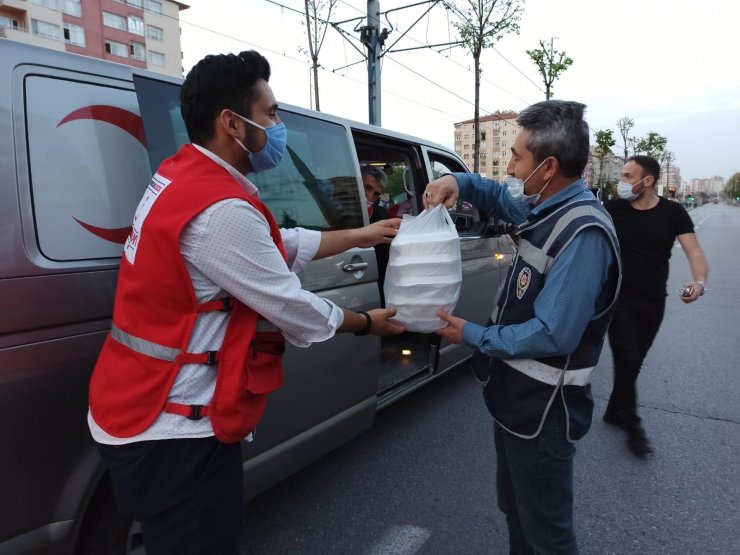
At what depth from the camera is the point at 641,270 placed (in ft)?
11.2

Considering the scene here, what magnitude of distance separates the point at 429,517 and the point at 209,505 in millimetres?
1656

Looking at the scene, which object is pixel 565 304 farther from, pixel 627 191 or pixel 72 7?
pixel 72 7

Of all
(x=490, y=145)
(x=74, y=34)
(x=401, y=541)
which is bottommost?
(x=401, y=541)

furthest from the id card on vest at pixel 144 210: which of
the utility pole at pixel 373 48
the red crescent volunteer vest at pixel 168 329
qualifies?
the utility pole at pixel 373 48

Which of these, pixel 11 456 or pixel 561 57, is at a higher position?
pixel 561 57

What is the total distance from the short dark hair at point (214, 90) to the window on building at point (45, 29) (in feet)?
179

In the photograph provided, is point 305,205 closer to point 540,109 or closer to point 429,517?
point 540,109

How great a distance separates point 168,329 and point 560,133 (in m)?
1.27

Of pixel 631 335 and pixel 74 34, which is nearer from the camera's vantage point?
pixel 631 335

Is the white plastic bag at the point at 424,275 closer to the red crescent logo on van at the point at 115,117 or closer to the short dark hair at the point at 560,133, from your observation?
the short dark hair at the point at 560,133

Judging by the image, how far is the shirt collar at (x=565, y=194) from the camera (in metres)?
1.61

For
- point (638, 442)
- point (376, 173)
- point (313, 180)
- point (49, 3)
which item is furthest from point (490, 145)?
point (313, 180)

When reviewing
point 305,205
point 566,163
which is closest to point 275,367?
point 566,163

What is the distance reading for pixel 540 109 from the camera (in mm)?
1581
